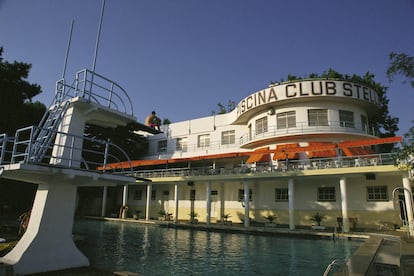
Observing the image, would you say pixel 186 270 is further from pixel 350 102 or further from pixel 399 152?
pixel 350 102

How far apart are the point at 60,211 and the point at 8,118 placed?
14.4 meters

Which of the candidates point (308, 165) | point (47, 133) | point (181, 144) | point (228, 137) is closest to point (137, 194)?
point (181, 144)

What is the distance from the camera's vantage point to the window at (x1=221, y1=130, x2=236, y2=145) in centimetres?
2991

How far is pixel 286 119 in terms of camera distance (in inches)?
965

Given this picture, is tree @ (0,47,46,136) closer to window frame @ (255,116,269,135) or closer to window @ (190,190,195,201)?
window @ (190,190,195,201)

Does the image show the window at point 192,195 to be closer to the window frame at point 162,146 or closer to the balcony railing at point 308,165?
the balcony railing at point 308,165

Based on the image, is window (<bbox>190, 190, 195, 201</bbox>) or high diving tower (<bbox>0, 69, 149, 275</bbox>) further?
window (<bbox>190, 190, 195, 201</bbox>)

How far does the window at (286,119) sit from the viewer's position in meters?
24.2

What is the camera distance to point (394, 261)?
332 inches

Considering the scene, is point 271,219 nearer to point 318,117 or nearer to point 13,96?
point 318,117

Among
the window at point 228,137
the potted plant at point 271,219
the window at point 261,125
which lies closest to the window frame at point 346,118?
the window at point 261,125

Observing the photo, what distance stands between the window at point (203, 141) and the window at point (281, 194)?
9.68m

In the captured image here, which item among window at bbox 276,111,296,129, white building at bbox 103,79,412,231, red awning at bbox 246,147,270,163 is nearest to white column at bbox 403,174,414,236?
white building at bbox 103,79,412,231

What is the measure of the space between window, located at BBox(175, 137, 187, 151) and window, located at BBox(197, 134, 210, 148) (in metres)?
1.92
